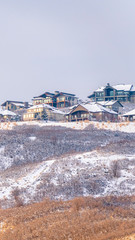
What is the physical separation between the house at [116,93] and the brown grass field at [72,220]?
66.9 m

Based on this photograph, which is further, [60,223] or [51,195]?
[51,195]

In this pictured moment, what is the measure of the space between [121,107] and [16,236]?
220ft

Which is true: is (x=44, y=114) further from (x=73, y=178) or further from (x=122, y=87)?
(x=73, y=178)

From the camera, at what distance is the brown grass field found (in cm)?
1588

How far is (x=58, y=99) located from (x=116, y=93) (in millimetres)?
19058

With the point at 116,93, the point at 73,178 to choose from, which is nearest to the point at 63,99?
the point at 116,93

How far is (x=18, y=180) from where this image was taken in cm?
3125

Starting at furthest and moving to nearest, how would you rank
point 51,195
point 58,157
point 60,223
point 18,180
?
point 58,157, point 18,180, point 51,195, point 60,223

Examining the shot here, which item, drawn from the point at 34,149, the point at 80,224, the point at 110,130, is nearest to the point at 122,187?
the point at 80,224

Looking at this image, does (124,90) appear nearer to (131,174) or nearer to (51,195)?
(131,174)

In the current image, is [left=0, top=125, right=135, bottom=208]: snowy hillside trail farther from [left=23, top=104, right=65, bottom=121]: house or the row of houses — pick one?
[left=23, top=104, right=65, bottom=121]: house

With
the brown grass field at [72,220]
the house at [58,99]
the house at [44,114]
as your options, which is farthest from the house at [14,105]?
the brown grass field at [72,220]

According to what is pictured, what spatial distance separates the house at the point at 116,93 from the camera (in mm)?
87438

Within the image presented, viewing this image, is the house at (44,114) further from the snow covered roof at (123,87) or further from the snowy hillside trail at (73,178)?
the snowy hillside trail at (73,178)
